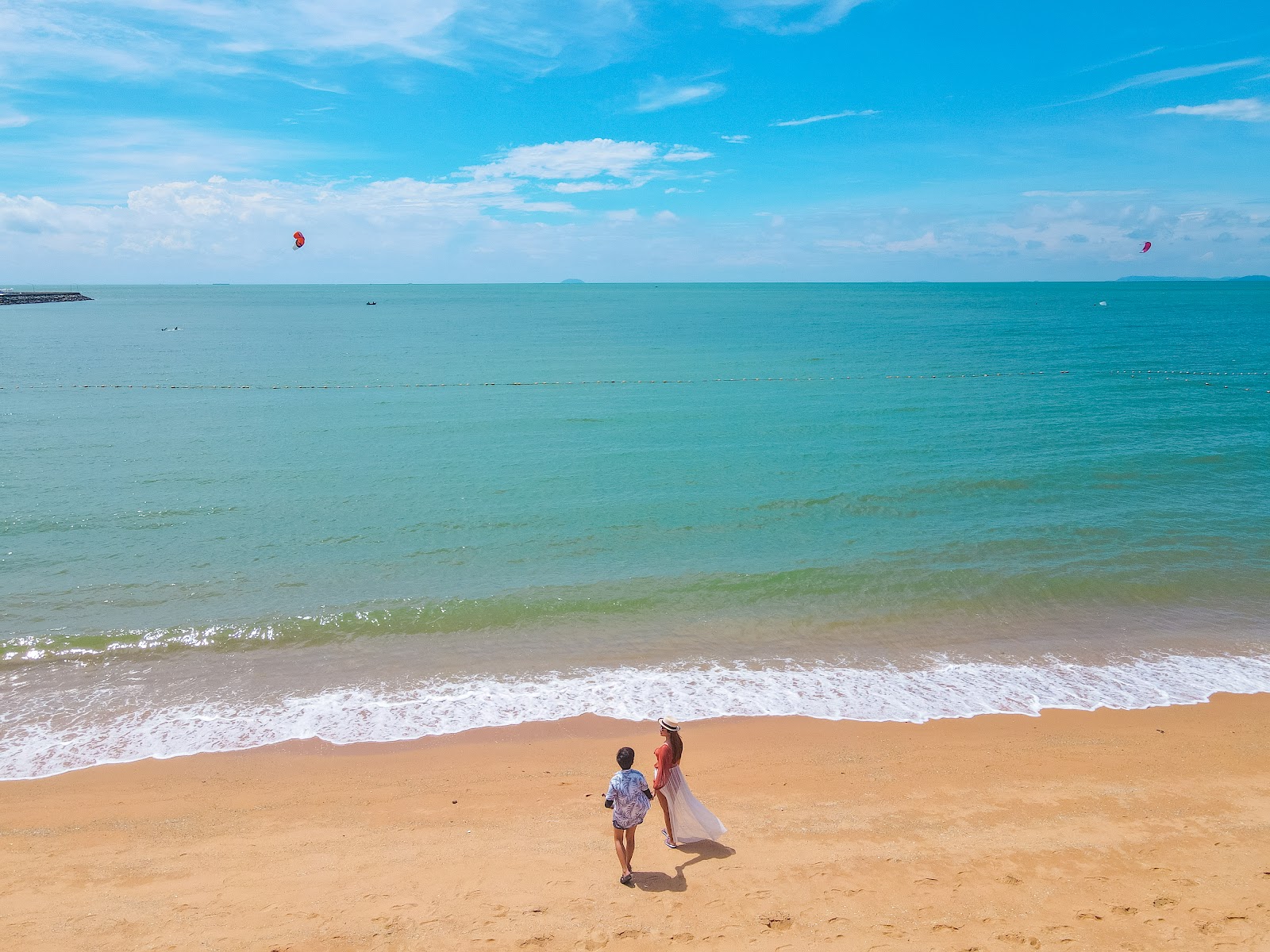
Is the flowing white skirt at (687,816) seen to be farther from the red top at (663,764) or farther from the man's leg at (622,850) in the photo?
the man's leg at (622,850)

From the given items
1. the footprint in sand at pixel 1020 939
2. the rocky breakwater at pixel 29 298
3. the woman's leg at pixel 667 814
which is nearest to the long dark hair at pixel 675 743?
the woman's leg at pixel 667 814

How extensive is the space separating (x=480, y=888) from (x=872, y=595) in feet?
36.1

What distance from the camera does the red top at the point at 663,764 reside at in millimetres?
8414

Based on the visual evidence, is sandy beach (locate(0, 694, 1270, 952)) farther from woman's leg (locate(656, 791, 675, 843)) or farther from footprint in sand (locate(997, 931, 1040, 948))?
woman's leg (locate(656, 791, 675, 843))

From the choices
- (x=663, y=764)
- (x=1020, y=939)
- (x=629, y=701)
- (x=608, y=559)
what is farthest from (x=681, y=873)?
(x=608, y=559)

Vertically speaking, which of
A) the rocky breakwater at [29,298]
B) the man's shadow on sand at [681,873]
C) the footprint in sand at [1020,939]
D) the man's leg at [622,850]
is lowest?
the footprint in sand at [1020,939]

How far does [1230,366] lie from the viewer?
51688 millimetres

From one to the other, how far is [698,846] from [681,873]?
52 centimetres

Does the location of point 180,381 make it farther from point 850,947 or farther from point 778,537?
point 850,947

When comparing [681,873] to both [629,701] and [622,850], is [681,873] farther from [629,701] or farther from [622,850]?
[629,701]

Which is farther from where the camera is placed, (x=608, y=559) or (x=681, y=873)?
(x=608, y=559)

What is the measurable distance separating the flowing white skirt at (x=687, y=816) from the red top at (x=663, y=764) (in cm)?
11

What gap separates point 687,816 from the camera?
8781 mm

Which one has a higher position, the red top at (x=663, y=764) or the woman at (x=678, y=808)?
the red top at (x=663, y=764)
